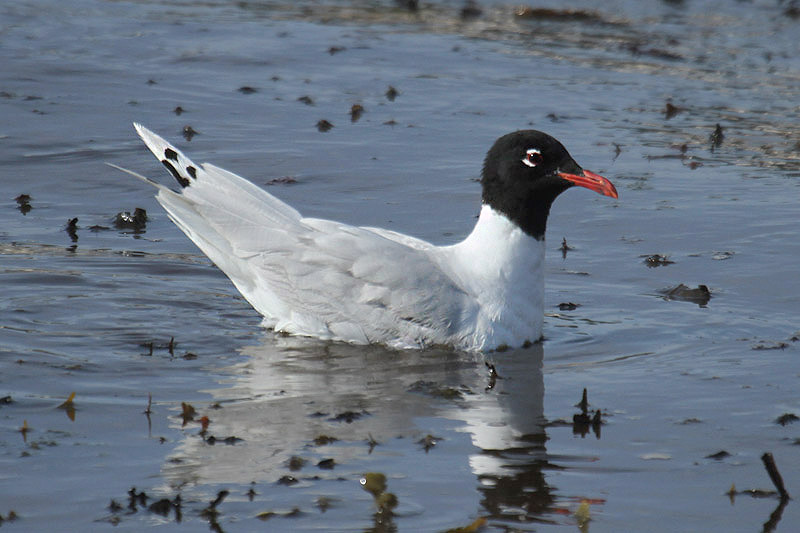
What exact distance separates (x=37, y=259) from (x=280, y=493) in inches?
172

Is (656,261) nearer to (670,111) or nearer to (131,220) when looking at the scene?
(131,220)

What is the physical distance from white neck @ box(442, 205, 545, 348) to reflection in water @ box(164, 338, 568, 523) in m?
0.18

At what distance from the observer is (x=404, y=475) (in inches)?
229

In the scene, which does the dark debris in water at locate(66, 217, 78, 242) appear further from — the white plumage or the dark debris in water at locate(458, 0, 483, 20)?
the dark debris in water at locate(458, 0, 483, 20)

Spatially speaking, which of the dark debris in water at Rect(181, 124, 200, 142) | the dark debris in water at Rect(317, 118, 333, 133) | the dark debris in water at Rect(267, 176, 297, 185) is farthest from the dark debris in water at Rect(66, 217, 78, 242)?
the dark debris in water at Rect(317, 118, 333, 133)

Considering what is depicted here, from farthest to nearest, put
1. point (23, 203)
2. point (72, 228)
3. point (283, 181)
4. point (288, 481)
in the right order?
point (283, 181), point (23, 203), point (72, 228), point (288, 481)

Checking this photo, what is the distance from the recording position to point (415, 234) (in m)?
10.2

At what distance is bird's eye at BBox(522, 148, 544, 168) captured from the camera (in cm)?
829

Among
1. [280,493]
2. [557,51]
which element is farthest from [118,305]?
[557,51]

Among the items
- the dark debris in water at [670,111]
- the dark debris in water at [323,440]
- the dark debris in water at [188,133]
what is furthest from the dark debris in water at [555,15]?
the dark debris in water at [323,440]

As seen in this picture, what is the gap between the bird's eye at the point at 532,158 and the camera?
829 cm

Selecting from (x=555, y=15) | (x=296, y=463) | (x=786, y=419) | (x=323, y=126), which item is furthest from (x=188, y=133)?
(x=555, y=15)

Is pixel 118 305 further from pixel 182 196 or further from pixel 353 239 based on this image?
pixel 353 239

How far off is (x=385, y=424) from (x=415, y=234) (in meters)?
3.79
